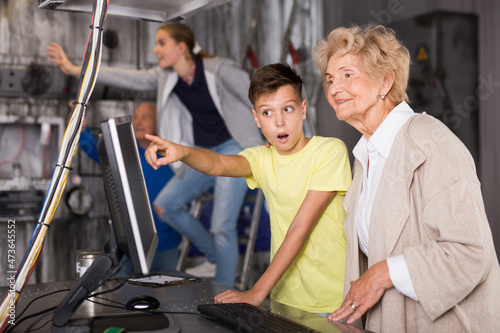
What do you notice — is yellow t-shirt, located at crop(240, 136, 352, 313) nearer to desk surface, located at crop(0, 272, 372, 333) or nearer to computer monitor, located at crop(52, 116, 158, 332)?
desk surface, located at crop(0, 272, 372, 333)

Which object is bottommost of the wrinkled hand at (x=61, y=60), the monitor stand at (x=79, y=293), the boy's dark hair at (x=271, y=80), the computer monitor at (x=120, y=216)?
the monitor stand at (x=79, y=293)

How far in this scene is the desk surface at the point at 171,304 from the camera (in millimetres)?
944

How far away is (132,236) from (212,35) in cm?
267

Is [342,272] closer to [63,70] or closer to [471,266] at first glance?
[471,266]

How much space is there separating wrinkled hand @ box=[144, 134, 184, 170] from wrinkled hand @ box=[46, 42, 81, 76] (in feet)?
6.15

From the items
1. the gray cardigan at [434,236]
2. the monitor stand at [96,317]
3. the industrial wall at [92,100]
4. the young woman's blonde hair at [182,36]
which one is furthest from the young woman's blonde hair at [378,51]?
Answer: the young woman's blonde hair at [182,36]

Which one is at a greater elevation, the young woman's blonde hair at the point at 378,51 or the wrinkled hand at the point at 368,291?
the young woman's blonde hair at the point at 378,51

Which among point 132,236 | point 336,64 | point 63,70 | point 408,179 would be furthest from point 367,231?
point 63,70

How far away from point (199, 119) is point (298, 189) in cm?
170

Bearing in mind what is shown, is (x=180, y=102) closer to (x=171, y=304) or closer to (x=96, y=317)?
(x=171, y=304)

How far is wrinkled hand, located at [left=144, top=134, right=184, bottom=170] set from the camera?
44.0 inches

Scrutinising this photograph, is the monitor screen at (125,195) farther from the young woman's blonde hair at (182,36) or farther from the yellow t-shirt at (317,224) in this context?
the young woman's blonde hair at (182,36)

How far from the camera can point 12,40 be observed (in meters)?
2.83

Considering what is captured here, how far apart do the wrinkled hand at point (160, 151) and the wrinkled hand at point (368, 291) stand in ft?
1.49
